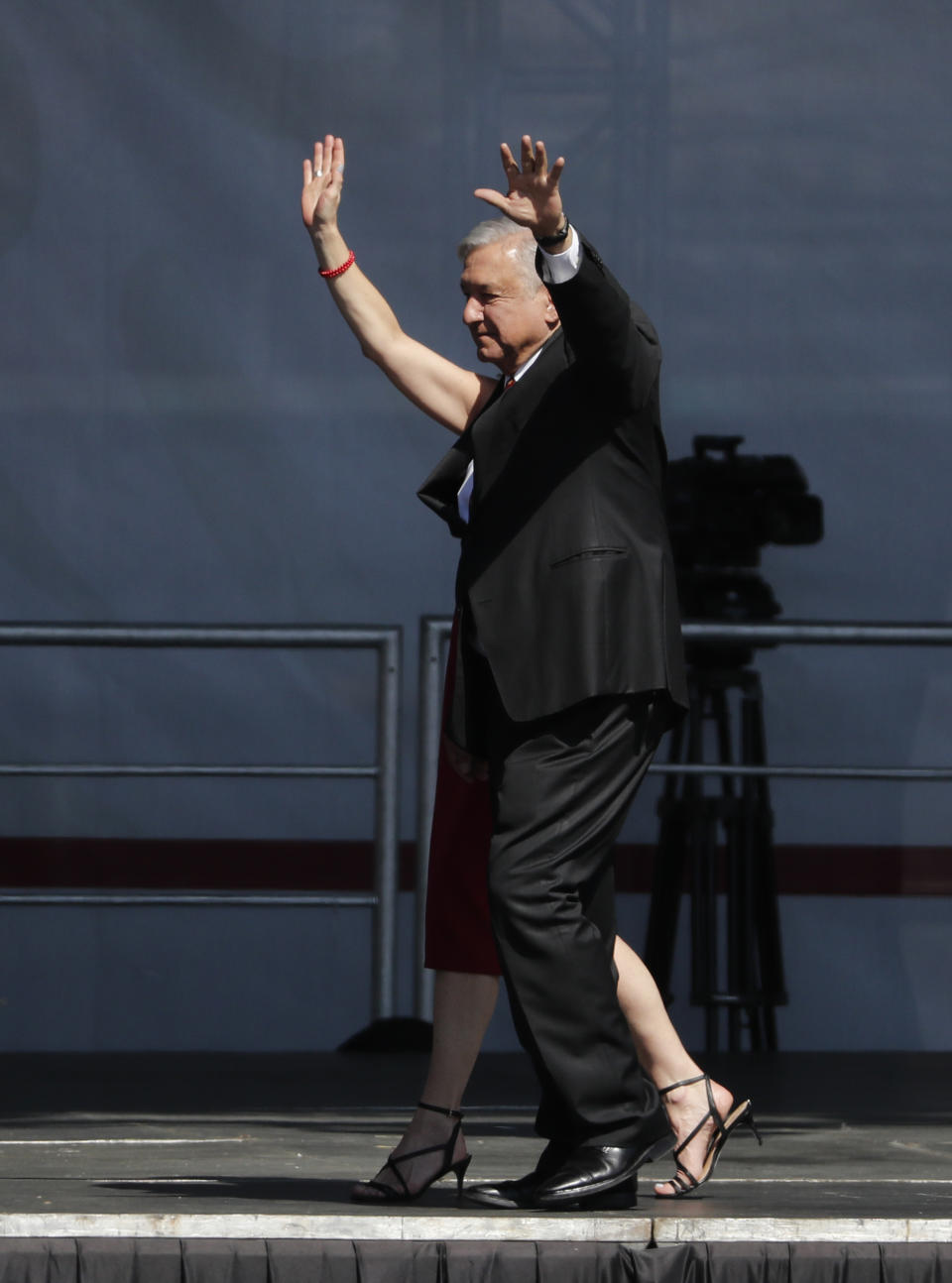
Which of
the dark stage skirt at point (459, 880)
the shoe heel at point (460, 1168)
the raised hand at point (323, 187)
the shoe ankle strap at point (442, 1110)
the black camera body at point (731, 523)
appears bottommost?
the shoe heel at point (460, 1168)

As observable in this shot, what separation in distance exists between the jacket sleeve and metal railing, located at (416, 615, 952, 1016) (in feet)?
5.88

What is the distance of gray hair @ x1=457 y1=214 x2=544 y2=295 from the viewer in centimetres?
202

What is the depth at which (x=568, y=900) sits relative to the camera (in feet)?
6.42

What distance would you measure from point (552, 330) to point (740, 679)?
2177mm

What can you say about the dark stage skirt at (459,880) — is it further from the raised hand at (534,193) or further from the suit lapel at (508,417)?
the raised hand at (534,193)

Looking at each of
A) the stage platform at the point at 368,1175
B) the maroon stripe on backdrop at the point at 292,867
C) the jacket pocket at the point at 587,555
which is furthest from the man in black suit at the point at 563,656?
the maroon stripe on backdrop at the point at 292,867

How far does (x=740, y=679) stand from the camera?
416cm

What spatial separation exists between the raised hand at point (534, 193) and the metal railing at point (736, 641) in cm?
189

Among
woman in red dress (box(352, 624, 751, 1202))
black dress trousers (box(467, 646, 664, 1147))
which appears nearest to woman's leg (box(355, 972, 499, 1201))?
woman in red dress (box(352, 624, 751, 1202))

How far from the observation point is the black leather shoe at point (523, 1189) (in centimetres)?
199

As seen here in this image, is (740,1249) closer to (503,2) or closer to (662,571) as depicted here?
(662,571)

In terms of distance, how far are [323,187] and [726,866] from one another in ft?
7.60

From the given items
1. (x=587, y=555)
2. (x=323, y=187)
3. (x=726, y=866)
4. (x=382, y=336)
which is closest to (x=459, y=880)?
(x=587, y=555)

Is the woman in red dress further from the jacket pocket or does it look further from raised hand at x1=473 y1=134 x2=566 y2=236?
raised hand at x1=473 y1=134 x2=566 y2=236
